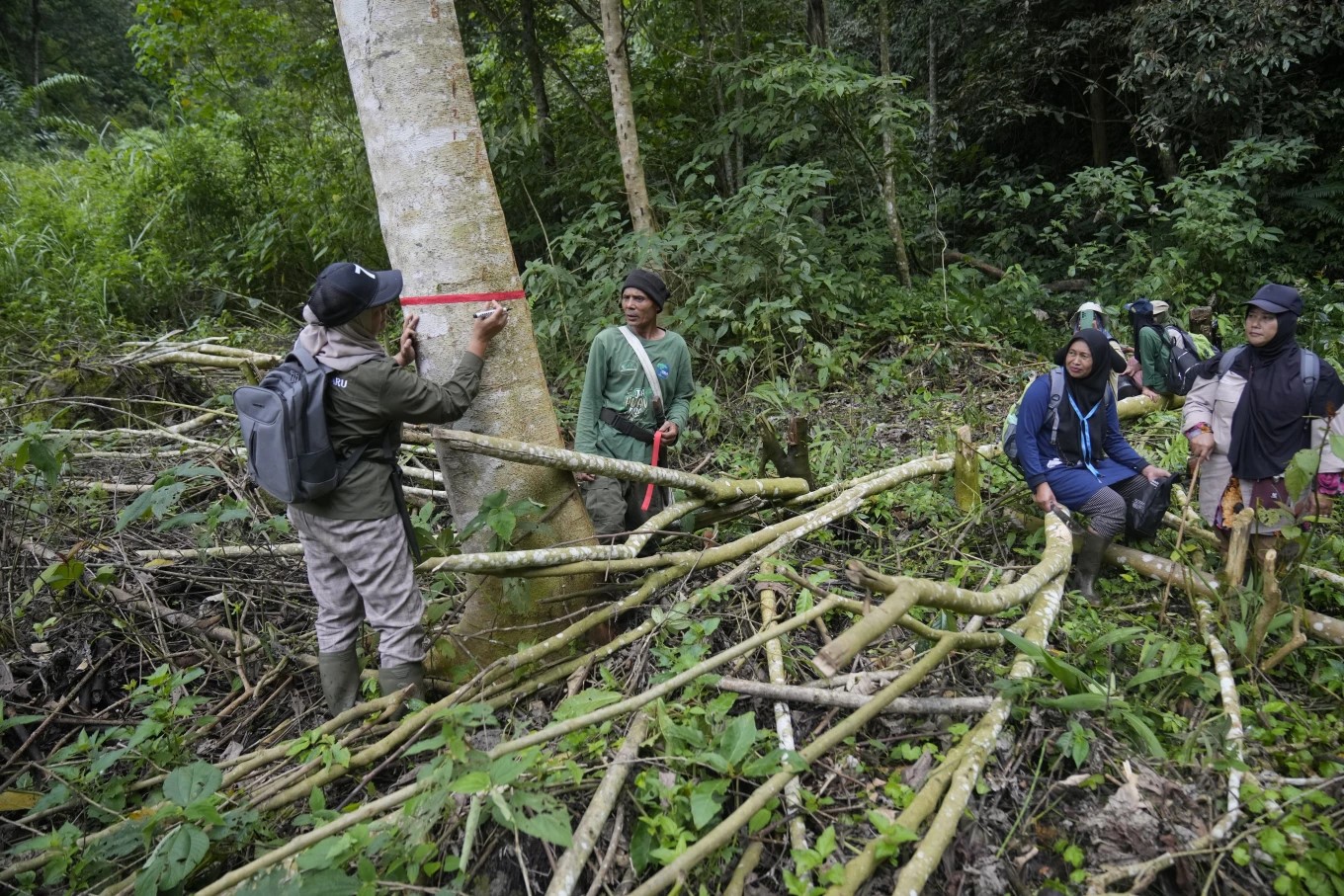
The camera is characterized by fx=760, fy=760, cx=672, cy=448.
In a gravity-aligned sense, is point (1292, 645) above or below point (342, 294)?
below

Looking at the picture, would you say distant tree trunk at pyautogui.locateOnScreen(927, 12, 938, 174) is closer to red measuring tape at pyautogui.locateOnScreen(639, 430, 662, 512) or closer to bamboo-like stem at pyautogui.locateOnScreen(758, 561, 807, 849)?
red measuring tape at pyautogui.locateOnScreen(639, 430, 662, 512)

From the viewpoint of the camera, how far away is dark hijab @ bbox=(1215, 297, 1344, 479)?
3928mm

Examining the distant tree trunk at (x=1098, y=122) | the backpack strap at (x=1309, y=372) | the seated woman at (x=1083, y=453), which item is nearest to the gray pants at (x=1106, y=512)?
the seated woman at (x=1083, y=453)

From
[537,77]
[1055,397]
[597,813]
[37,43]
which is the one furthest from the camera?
[37,43]

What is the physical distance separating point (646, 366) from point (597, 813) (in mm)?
2356

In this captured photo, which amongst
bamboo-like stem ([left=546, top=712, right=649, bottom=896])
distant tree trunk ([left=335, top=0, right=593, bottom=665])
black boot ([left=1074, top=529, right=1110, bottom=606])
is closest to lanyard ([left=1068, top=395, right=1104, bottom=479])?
black boot ([left=1074, top=529, right=1110, bottom=606])

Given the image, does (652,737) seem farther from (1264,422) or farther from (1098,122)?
(1098,122)

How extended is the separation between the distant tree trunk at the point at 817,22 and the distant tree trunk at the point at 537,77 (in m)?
3.21

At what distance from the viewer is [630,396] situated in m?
4.10

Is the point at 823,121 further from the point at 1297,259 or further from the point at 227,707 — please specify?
the point at 227,707

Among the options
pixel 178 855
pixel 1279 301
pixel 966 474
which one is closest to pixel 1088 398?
pixel 966 474

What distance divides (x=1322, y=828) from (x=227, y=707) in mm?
4082

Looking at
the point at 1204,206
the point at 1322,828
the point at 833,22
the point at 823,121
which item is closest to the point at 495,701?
the point at 1322,828

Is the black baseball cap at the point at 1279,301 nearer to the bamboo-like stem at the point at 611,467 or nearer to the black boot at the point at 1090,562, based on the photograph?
the black boot at the point at 1090,562
